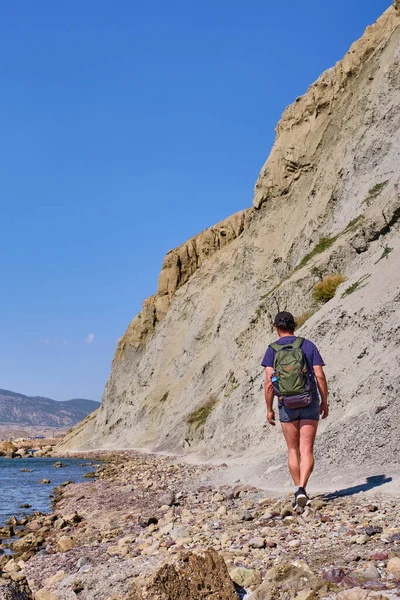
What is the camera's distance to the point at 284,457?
12.7 metres

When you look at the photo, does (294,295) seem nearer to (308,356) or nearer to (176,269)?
(308,356)

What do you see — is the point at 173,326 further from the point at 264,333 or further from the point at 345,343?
the point at 345,343

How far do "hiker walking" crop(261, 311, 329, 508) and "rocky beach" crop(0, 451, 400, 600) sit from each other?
24.4 inches

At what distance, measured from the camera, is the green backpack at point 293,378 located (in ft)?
24.2

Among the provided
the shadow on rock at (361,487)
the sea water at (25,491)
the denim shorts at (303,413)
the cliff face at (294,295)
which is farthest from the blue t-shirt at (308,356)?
the sea water at (25,491)

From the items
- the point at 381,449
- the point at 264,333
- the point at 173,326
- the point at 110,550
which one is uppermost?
the point at 173,326

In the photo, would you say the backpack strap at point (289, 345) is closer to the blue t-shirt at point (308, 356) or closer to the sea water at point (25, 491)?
the blue t-shirt at point (308, 356)

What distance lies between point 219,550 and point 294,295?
2104 cm

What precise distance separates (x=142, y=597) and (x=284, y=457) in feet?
28.5

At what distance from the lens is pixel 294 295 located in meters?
26.5

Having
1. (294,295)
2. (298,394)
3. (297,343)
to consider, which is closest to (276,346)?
(297,343)

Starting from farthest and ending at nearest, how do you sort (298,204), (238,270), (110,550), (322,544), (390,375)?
(238,270) < (298,204) < (390,375) < (110,550) < (322,544)

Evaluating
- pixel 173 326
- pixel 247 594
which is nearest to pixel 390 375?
pixel 247 594

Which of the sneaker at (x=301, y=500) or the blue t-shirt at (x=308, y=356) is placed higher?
the blue t-shirt at (x=308, y=356)
